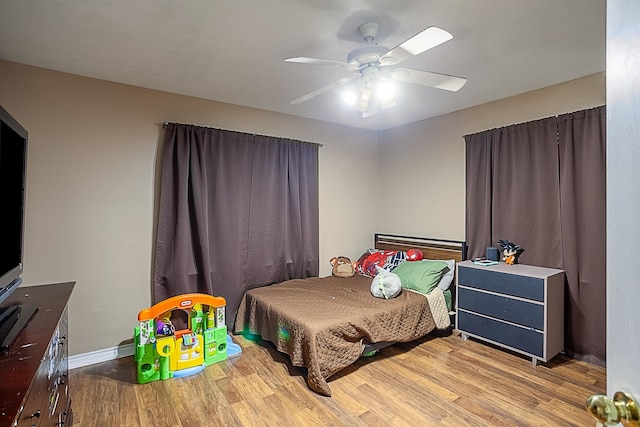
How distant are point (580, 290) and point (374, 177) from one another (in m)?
2.62

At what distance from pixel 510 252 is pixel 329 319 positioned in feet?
6.17

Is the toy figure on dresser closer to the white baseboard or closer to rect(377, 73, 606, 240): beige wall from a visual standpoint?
rect(377, 73, 606, 240): beige wall

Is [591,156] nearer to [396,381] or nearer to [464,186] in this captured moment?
[464,186]

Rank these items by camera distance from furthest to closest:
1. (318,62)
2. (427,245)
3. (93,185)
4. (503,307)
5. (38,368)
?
(427,245)
(503,307)
(93,185)
(318,62)
(38,368)

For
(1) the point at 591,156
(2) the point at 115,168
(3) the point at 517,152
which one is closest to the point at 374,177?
(3) the point at 517,152

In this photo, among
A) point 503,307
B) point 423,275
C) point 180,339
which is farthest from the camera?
point 423,275

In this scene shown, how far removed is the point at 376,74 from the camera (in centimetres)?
217

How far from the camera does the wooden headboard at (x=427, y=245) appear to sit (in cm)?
379

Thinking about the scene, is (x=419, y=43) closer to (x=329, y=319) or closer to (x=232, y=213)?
(x=329, y=319)

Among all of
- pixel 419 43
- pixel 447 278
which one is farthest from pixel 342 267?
pixel 419 43

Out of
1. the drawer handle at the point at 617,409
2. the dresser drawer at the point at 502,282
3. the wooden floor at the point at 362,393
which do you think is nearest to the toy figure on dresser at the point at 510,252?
the dresser drawer at the point at 502,282

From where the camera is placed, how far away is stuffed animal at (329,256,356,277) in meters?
4.12

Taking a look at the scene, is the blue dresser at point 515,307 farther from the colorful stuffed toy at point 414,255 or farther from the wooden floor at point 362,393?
the colorful stuffed toy at point 414,255

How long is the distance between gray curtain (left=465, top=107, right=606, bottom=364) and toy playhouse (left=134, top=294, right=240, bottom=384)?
2648mm
